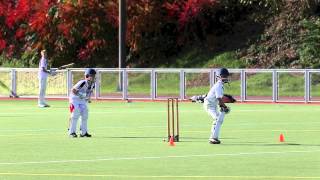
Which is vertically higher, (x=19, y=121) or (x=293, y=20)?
(x=293, y=20)

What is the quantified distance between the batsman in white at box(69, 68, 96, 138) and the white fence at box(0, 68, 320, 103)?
692 inches

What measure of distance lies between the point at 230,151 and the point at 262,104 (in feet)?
70.1

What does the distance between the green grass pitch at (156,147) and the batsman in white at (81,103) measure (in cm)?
45

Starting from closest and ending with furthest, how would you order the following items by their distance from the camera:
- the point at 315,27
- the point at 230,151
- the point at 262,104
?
the point at 230,151 → the point at 262,104 → the point at 315,27

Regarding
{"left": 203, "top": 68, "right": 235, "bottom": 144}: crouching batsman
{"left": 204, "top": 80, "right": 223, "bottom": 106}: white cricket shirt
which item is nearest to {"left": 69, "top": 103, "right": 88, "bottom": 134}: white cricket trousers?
{"left": 204, "top": 80, "right": 223, "bottom": 106}: white cricket shirt

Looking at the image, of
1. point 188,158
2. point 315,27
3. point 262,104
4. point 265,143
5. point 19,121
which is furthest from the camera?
point 315,27

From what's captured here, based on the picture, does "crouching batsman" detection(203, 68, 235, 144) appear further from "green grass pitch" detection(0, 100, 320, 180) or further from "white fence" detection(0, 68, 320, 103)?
"white fence" detection(0, 68, 320, 103)

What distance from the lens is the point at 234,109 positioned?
37906mm

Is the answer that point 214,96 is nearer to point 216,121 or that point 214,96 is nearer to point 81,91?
point 216,121

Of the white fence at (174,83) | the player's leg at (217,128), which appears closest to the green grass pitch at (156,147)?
the player's leg at (217,128)

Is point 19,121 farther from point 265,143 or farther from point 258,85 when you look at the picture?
point 258,85

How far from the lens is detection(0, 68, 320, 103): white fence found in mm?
43344

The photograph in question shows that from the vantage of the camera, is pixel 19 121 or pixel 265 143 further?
pixel 19 121

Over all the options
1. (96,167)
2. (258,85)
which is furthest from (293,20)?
(96,167)
